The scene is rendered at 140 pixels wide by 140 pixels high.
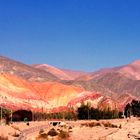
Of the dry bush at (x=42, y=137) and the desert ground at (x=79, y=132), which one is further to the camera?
the dry bush at (x=42, y=137)

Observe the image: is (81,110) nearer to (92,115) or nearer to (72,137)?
(92,115)

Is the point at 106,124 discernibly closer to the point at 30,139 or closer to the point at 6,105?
the point at 30,139

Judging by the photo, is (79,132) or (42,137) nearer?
(42,137)

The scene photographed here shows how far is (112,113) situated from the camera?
585ft

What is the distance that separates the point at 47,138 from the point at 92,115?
326 ft

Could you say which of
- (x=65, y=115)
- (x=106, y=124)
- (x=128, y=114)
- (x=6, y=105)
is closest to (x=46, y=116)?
(x=65, y=115)

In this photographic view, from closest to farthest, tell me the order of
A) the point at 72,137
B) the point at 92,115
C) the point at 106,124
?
the point at 72,137, the point at 106,124, the point at 92,115

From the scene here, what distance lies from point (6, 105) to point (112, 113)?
4728cm

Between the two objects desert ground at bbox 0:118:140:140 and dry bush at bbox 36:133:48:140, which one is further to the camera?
dry bush at bbox 36:133:48:140

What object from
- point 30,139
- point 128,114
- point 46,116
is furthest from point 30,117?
point 30,139

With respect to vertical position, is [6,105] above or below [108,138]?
above

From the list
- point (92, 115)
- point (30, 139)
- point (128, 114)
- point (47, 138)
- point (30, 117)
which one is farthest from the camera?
point (128, 114)

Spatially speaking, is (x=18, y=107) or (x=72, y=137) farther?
(x=18, y=107)

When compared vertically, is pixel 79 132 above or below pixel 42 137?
above
